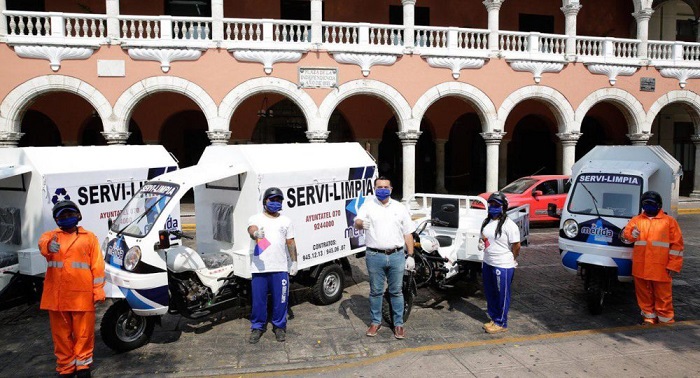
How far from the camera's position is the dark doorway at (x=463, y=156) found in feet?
75.7

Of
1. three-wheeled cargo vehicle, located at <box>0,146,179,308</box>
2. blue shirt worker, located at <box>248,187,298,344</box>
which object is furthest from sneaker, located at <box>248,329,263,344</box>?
three-wheeled cargo vehicle, located at <box>0,146,179,308</box>

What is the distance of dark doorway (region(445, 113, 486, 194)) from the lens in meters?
23.1

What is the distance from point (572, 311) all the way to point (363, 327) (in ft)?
10.2

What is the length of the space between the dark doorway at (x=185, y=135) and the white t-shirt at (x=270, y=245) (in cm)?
1525

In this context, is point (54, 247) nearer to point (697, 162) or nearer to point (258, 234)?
point (258, 234)

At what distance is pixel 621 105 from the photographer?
62.1ft

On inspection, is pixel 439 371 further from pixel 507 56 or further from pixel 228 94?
pixel 507 56

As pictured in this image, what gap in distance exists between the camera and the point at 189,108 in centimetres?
1911

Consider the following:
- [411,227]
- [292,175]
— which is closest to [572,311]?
[411,227]

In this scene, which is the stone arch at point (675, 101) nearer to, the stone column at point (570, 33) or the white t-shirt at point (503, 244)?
the stone column at point (570, 33)

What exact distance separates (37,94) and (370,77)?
400 inches

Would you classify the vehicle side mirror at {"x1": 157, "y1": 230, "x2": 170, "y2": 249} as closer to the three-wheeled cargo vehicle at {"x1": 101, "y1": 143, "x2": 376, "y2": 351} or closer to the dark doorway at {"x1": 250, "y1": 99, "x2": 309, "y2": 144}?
the three-wheeled cargo vehicle at {"x1": 101, "y1": 143, "x2": 376, "y2": 351}

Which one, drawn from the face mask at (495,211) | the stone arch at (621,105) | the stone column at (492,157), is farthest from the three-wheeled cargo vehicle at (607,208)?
the stone arch at (621,105)

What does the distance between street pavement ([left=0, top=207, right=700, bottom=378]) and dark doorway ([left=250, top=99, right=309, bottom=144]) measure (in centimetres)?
1339
